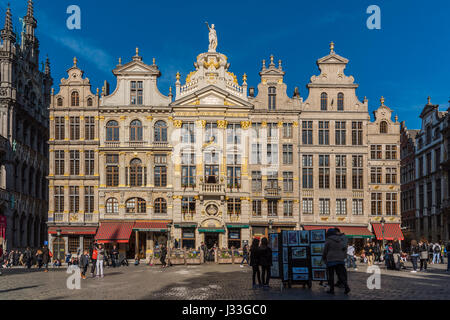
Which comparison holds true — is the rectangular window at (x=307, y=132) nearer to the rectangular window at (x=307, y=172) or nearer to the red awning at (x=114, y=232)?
the rectangular window at (x=307, y=172)

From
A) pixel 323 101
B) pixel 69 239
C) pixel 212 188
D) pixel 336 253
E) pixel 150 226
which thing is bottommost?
pixel 69 239

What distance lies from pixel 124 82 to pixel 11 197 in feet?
49.3

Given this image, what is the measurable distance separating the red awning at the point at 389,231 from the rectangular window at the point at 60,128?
30427 millimetres

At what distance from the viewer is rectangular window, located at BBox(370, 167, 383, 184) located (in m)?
45.7

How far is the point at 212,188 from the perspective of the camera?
4344cm

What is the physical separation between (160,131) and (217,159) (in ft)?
19.6

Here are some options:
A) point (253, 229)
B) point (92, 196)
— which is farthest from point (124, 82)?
point (253, 229)

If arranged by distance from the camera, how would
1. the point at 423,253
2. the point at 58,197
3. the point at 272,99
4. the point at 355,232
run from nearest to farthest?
1. the point at 423,253
2. the point at 355,232
3. the point at 58,197
4. the point at 272,99

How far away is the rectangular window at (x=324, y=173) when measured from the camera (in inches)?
1774

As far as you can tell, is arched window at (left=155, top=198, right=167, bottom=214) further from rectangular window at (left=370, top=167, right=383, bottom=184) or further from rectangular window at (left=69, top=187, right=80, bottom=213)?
rectangular window at (left=370, top=167, right=383, bottom=184)

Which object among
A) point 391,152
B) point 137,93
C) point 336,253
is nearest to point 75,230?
point 137,93

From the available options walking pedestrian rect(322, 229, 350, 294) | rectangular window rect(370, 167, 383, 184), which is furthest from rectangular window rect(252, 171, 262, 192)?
walking pedestrian rect(322, 229, 350, 294)

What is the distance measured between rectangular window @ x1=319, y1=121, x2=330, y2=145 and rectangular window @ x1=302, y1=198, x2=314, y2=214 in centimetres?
556

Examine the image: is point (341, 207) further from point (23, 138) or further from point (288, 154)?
point (23, 138)
